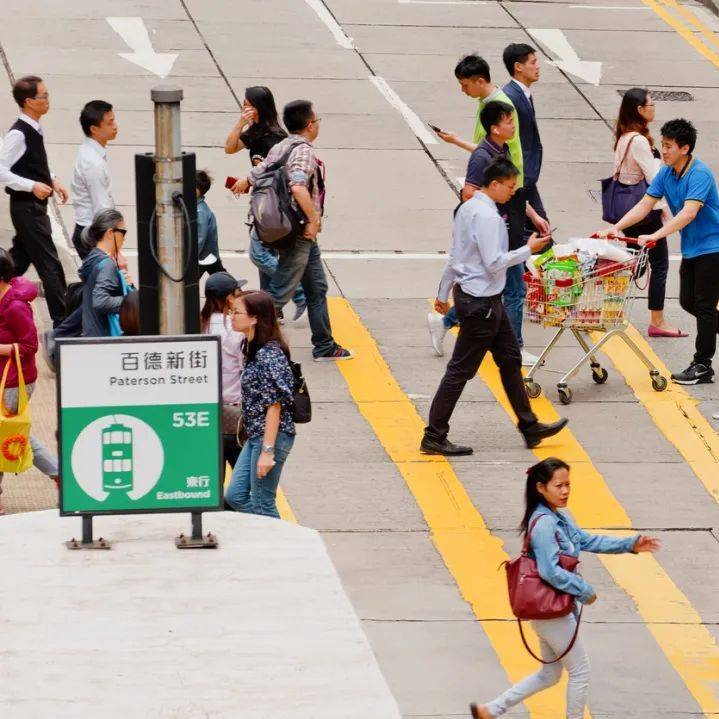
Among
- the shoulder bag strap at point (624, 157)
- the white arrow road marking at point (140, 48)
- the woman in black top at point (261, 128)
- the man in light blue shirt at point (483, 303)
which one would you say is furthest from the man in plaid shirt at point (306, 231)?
the white arrow road marking at point (140, 48)

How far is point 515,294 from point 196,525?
5910mm

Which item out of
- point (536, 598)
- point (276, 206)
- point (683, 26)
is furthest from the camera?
point (683, 26)

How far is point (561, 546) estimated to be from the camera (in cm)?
818

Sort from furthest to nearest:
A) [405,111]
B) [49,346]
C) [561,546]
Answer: [405,111], [49,346], [561,546]

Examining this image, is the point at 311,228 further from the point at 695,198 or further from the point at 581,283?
the point at 695,198

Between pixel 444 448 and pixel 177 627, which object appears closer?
pixel 177 627

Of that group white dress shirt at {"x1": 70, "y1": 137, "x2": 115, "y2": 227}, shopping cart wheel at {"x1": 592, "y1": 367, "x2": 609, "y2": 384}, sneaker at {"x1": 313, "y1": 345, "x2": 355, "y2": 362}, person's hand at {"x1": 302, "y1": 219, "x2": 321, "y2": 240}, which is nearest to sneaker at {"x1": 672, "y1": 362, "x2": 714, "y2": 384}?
shopping cart wheel at {"x1": 592, "y1": 367, "x2": 609, "y2": 384}

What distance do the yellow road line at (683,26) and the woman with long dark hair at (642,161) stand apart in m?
8.68

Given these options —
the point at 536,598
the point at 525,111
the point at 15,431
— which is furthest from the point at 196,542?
the point at 525,111

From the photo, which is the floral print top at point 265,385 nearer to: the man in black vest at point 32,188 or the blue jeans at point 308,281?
the blue jeans at point 308,281

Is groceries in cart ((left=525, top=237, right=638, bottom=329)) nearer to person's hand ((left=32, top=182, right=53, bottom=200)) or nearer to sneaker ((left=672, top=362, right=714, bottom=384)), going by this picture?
sneaker ((left=672, top=362, right=714, bottom=384))

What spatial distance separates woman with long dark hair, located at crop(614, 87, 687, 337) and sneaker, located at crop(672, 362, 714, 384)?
41.1 inches

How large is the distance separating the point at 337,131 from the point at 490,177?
8.09 m

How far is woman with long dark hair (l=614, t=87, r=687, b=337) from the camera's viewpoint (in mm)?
13856
